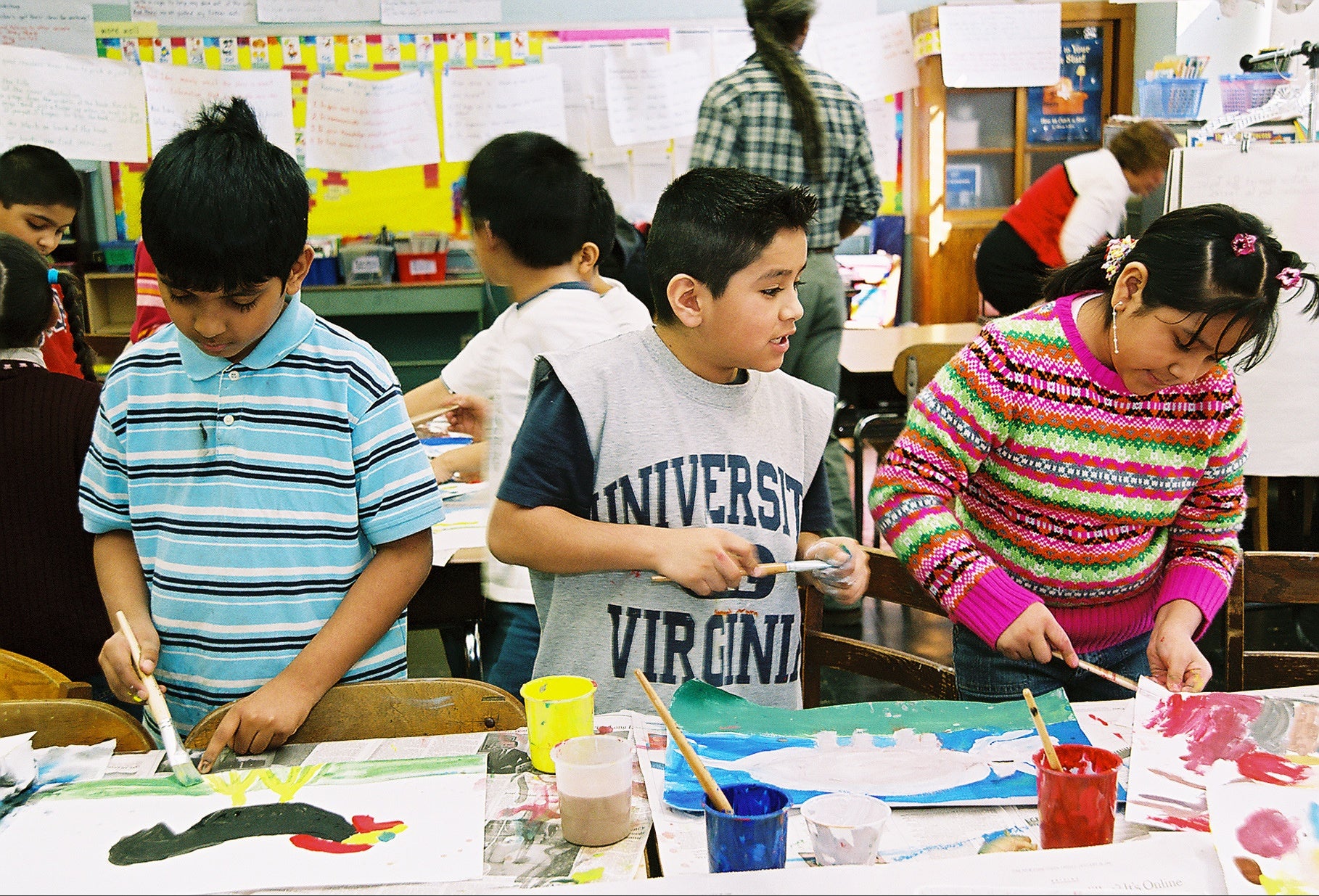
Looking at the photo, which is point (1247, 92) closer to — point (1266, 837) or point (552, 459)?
point (552, 459)

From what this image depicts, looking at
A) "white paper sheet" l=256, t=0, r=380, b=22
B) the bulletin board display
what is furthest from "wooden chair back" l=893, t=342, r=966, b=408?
"white paper sheet" l=256, t=0, r=380, b=22

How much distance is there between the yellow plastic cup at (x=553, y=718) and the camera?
3.65ft

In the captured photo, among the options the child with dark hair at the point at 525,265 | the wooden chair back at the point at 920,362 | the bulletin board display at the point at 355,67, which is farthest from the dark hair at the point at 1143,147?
the bulletin board display at the point at 355,67

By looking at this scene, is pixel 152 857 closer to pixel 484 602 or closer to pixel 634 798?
pixel 634 798

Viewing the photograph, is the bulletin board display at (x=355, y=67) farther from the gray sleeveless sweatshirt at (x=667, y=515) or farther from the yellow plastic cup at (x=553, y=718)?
the yellow plastic cup at (x=553, y=718)

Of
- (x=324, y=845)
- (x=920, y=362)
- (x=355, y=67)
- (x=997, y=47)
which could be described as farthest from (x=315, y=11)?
(x=324, y=845)

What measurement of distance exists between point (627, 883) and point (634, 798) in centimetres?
22

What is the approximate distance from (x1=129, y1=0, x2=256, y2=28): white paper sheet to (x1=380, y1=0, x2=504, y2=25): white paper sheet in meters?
0.77

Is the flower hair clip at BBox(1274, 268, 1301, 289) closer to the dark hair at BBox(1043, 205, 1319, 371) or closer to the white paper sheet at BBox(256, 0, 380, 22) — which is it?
the dark hair at BBox(1043, 205, 1319, 371)

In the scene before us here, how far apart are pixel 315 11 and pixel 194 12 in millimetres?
666

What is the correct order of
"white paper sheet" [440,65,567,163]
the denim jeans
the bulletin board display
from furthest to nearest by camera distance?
the bulletin board display
"white paper sheet" [440,65,567,163]
the denim jeans

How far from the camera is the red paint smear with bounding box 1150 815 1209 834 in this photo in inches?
39.6

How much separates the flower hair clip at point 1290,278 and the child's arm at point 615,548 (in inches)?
28.6

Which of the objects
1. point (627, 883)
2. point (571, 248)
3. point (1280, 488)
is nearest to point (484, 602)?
point (571, 248)
